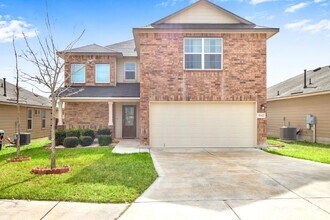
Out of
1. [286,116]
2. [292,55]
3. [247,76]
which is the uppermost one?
[292,55]

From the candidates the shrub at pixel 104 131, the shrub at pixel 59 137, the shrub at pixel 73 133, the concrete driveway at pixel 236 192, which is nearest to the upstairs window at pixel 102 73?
the shrub at pixel 104 131

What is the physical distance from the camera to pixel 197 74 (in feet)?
44.4

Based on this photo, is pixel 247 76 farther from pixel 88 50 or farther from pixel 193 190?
pixel 88 50

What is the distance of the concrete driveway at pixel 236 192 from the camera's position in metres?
4.66

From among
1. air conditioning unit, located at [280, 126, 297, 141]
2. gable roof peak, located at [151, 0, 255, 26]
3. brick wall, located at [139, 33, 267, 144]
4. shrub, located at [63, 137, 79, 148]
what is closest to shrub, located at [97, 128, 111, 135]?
shrub, located at [63, 137, 79, 148]

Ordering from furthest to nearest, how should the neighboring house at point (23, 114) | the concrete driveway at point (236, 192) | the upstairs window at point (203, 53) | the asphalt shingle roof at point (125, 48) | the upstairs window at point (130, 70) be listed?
the asphalt shingle roof at point (125, 48) → the upstairs window at point (130, 70) → the neighboring house at point (23, 114) → the upstairs window at point (203, 53) → the concrete driveway at point (236, 192)

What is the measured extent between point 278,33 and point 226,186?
33.4 ft

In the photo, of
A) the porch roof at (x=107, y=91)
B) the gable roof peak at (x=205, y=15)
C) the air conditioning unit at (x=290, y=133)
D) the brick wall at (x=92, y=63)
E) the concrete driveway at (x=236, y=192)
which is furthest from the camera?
the brick wall at (x=92, y=63)

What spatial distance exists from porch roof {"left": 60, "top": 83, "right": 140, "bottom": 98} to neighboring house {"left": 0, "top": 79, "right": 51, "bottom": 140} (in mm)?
3352

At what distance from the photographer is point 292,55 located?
1769cm

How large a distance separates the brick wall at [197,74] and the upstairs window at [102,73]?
5556 mm

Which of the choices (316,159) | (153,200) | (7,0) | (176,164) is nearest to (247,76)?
(316,159)

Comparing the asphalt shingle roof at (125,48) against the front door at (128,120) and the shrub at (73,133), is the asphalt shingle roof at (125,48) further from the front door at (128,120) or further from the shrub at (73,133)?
the shrub at (73,133)

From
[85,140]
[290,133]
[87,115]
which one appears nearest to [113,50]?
[87,115]
